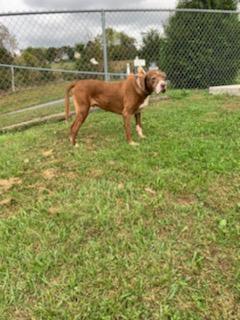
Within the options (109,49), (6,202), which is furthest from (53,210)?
(109,49)

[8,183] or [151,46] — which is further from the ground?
[151,46]

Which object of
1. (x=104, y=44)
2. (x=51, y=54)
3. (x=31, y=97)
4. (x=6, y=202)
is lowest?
(x=6, y=202)

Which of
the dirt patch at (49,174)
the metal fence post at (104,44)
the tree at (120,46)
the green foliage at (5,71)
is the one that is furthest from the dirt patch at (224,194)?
the green foliage at (5,71)

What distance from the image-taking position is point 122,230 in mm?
3428

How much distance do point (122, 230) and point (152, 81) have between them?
7.35 ft

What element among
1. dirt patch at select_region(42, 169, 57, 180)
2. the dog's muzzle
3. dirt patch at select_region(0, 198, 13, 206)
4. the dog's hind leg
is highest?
the dog's muzzle

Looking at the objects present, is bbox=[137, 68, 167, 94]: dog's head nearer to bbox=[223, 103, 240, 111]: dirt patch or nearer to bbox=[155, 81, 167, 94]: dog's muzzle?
bbox=[155, 81, 167, 94]: dog's muzzle

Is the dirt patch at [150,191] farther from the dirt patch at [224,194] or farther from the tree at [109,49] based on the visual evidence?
the tree at [109,49]

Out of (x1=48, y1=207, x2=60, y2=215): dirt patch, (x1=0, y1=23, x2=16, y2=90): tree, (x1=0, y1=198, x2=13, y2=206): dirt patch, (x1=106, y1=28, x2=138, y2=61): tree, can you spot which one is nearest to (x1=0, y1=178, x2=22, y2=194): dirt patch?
(x1=0, y1=198, x2=13, y2=206): dirt patch

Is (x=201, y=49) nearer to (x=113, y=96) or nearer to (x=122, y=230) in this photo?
(x=113, y=96)

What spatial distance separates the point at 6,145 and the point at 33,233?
2948 millimetres

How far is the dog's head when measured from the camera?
504 cm

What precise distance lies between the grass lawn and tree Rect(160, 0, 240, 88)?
4646mm

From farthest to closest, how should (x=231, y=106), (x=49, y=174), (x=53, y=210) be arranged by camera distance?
(x=231, y=106)
(x=49, y=174)
(x=53, y=210)
